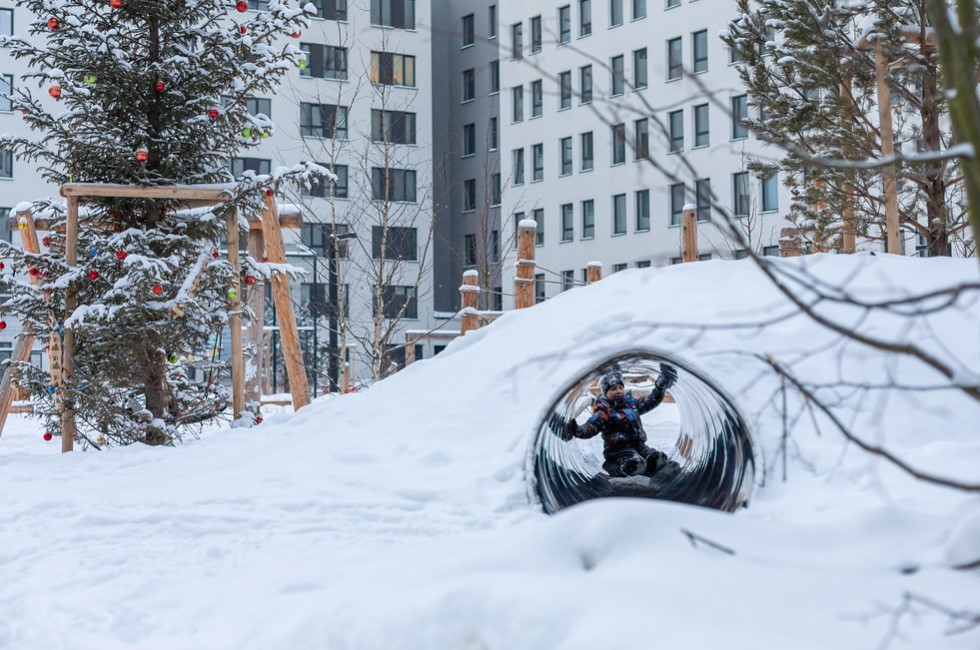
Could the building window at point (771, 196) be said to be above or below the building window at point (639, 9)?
below

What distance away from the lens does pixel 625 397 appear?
398 inches

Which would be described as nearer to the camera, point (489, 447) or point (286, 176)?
point (489, 447)

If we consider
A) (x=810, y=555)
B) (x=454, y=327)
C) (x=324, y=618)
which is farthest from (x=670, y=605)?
(x=454, y=327)

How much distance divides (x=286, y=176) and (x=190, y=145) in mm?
1111

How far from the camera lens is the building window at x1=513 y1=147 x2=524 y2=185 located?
47.8 m

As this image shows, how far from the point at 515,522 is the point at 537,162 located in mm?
42221

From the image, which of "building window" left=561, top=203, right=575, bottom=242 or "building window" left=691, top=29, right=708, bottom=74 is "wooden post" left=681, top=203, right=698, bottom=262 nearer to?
"building window" left=691, top=29, right=708, bottom=74

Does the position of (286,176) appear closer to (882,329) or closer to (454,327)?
(882,329)

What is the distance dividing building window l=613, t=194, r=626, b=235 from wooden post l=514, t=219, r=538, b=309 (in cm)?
3132

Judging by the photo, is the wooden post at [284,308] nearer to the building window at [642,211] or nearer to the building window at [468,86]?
the building window at [642,211]

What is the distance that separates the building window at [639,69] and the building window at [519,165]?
5897mm

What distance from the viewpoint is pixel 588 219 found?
46219 millimetres

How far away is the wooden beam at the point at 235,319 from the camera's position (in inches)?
468

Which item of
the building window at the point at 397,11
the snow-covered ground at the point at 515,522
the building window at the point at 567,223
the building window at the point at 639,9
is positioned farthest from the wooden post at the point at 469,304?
the building window at the point at 397,11
